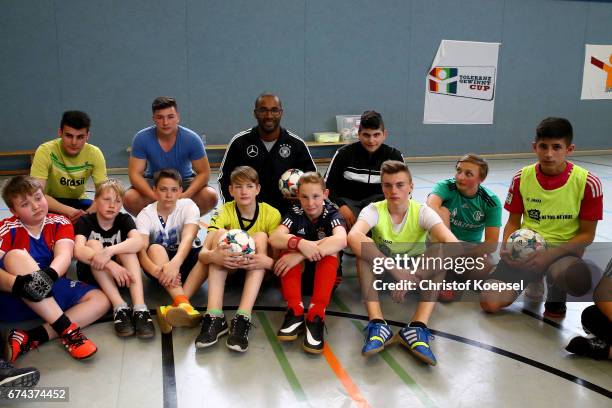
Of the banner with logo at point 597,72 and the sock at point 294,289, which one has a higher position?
the banner with logo at point 597,72

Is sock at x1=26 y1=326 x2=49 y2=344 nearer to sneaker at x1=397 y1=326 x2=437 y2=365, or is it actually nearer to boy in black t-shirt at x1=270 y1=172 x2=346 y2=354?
boy in black t-shirt at x1=270 y1=172 x2=346 y2=354

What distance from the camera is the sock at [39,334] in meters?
2.87

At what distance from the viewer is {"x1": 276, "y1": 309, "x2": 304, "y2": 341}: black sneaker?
2.93 m

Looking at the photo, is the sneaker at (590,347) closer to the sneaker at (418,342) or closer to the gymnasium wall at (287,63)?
the sneaker at (418,342)

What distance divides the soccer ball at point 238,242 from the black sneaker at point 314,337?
572 millimetres

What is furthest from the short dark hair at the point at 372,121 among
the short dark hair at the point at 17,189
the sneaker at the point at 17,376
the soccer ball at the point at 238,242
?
the sneaker at the point at 17,376

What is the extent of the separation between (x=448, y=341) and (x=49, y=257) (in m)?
2.50

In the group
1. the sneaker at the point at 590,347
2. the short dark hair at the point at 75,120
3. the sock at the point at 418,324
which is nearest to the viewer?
the sneaker at the point at 590,347

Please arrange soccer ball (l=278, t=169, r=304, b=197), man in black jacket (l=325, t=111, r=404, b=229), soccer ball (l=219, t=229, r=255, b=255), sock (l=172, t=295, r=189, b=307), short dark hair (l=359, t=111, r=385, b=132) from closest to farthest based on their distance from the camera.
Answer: soccer ball (l=219, t=229, r=255, b=255) < sock (l=172, t=295, r=189, b=307) < soccer ball (l=278, t=169, r=304, b=197) < short dark hair (l=359, t=111, r=385, b=132) < man in black jacket (l=325, t=111, r=404, b=229)

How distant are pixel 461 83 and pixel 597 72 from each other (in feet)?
11.2

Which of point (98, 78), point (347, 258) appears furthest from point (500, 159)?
point (98, 78)

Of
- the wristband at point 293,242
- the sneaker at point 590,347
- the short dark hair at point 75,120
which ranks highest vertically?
the short dark hair at point 75,120

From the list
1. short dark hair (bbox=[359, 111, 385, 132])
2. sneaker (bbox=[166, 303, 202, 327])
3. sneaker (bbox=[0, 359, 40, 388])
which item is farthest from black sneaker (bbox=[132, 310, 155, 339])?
short dark hair (bbox=[359, 111, 385, 132])

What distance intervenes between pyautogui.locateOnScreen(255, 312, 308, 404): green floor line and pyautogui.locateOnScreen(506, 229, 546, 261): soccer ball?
5.43ft
